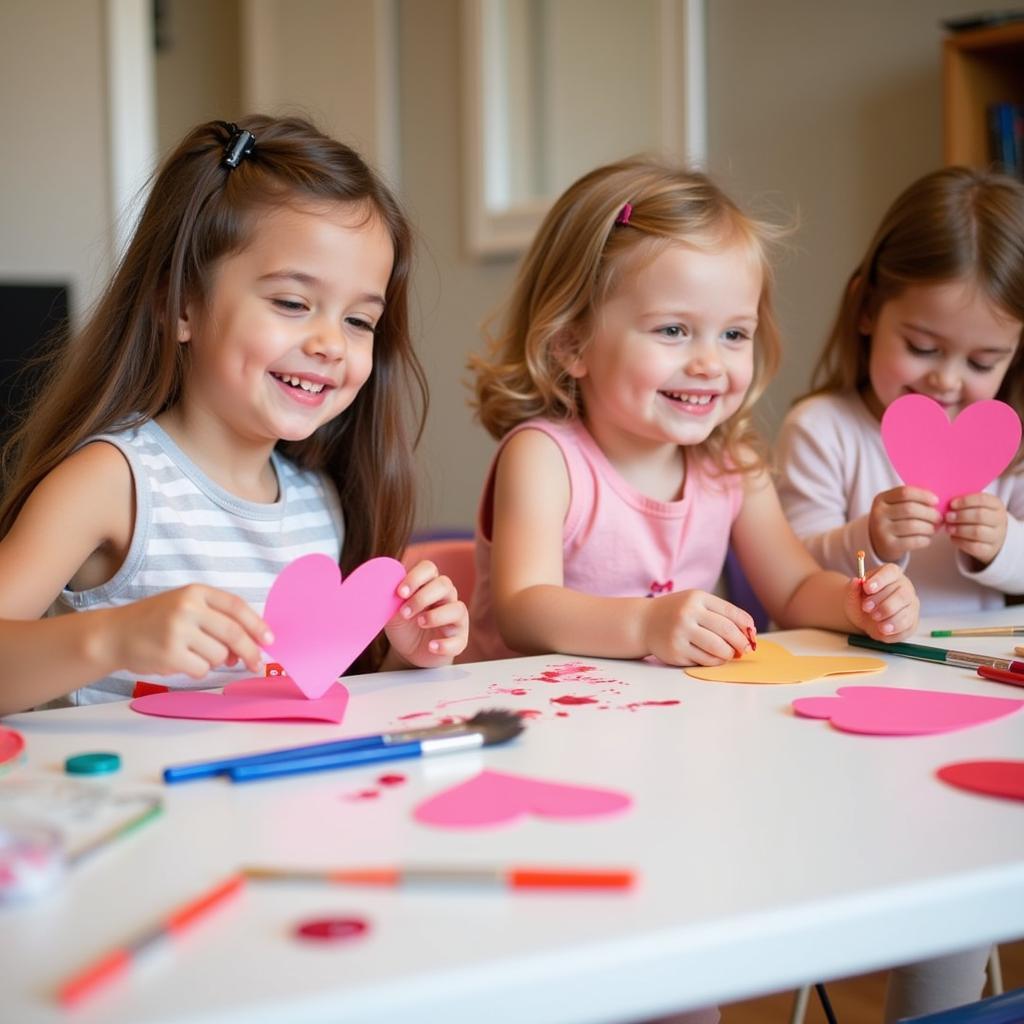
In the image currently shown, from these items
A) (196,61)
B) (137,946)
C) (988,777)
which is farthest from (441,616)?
(196,61)

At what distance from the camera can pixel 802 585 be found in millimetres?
1393

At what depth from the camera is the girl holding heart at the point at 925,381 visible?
138 cm

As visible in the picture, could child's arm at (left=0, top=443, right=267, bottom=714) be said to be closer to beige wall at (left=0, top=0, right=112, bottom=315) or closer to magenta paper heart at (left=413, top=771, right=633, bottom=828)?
magenta paper heart at (left=413, top=771, right=633, bottom=828)

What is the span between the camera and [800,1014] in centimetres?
142

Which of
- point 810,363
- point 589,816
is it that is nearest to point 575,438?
point 589,816

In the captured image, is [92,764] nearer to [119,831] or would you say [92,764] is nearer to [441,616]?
[119,831]

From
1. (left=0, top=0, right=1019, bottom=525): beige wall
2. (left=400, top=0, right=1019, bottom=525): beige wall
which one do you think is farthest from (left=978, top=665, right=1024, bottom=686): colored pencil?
(left=0, top=0, right=1019, bottom=525): beige wall

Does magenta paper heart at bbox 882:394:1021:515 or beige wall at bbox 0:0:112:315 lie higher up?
beige wall at bbox 0:0:112:315

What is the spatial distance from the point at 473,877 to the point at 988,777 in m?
0.30

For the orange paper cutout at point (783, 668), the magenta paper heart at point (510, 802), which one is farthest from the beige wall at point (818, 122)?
the magenta paper heart at point (510, 802)

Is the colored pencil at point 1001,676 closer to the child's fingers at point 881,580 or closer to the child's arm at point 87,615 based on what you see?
the child's fingers at point 881,580

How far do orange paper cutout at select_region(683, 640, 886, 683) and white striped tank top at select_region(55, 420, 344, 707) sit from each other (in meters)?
0.49

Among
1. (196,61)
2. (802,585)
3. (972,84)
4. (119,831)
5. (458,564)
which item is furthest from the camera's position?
(196,61)

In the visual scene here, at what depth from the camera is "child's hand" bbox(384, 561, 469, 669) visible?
3.28 ft
